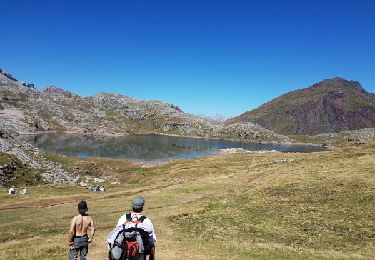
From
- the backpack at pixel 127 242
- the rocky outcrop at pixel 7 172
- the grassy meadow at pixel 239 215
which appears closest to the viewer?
the backpack at pixel 127 242

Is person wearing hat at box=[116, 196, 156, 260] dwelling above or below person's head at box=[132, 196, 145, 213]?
below

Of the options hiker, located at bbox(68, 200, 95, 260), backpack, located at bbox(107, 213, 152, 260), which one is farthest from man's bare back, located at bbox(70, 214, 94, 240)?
backpack, located at bbox(107, 213, 152, 260)

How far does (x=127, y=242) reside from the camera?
13.8m

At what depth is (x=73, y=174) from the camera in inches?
4355

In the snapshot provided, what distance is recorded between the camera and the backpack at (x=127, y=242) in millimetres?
13695

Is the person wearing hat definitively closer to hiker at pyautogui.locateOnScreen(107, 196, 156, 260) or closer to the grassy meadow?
hiker at pyautogui.locateOnScreen(107, 196, 156, 260)

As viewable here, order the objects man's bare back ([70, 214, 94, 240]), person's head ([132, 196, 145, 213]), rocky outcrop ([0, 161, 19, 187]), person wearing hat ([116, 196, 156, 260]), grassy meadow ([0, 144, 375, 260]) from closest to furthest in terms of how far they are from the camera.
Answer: person wearing hat ([116, 196, 156, 260])
person's head ([132, 196, 145, 213])
man's bare back ([70, 214, 94, 240])
grassy meadow ([0, 144, 375, 260])
rocky outcrop ([0, 161, 19, 187])

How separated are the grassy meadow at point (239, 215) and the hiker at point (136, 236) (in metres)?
14.8

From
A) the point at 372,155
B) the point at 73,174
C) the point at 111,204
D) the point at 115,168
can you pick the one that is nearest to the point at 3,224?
the point at 111,204

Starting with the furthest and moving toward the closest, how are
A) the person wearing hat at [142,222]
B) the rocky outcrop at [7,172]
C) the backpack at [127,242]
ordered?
the rocky outcrop at [7,172], the person wearing hat at [142,222], the backpack at [127,242]

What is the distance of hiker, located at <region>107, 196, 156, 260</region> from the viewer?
1374cm

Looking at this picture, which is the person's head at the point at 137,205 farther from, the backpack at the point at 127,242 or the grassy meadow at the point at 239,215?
the grassy meadow at the point at 239,215

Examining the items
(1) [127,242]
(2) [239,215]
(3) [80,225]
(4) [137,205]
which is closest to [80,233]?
(3) [80,225]

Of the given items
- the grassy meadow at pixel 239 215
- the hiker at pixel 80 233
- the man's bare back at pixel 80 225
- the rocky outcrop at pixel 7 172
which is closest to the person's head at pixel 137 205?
the hiker at pixel 80 233
